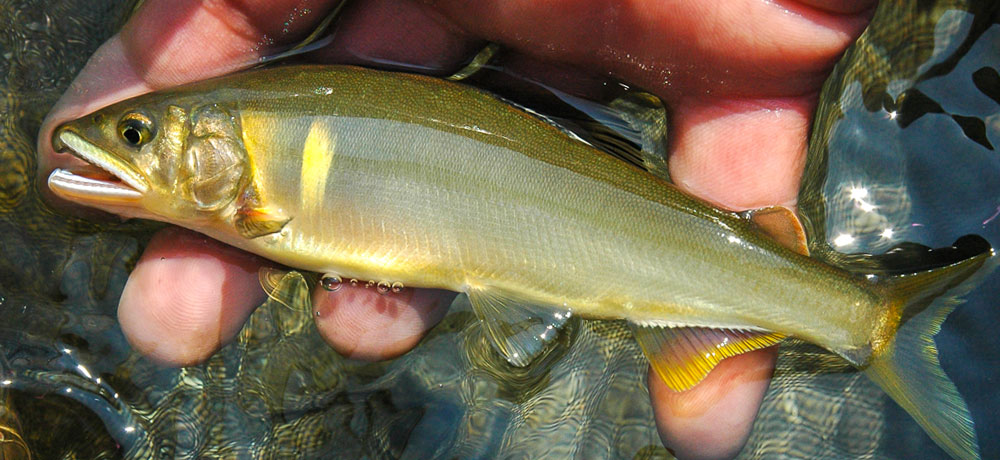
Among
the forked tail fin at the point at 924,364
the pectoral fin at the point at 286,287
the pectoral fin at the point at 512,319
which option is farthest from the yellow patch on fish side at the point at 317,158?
the forked tail fin at the point at 924,364

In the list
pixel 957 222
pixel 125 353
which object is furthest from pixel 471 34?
pixel 957 222

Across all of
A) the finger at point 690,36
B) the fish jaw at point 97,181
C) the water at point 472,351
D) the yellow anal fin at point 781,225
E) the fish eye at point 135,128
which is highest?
the finger at point 690,36

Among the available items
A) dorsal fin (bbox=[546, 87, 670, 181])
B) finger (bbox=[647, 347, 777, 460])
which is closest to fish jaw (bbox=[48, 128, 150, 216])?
dorsal fin (bbox=[546, 87, 670, 181])

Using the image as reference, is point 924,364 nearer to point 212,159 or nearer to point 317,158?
point 317,158

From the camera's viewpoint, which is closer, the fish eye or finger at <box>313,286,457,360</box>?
the fish eye

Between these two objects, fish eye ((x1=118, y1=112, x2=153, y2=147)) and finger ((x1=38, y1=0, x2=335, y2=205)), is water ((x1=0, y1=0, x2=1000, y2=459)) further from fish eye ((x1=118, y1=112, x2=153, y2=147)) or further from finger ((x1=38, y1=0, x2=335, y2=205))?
fish eye ((x1=118, y1=112, x2=153, y2=147))

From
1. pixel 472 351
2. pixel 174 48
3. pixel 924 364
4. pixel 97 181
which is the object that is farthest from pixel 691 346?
pixel 174 48

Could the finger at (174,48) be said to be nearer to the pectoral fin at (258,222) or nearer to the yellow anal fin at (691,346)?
the pectoral fin at (258,222)
